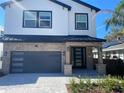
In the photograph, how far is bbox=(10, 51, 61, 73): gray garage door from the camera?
22.4m

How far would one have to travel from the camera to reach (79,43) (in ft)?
71.2

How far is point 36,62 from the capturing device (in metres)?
22.6

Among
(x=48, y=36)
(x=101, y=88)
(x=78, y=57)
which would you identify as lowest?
(x=101, y=88)

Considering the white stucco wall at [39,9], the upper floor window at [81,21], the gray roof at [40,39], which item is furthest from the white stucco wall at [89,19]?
the gray roof at [40,39]

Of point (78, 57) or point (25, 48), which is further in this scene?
point (78, 57)

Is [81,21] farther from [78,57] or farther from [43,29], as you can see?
[43,29]

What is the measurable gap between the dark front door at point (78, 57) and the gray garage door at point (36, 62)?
3.50 metres

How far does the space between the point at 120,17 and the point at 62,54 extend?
6.76 m

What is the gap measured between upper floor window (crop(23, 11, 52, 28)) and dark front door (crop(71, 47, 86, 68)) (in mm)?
4479

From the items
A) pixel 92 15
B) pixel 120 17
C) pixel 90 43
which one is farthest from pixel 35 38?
pixel 120 17

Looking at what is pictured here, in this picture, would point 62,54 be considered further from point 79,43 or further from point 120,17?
point 120,17

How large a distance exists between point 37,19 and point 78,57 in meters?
6.51

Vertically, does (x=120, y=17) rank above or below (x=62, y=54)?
above

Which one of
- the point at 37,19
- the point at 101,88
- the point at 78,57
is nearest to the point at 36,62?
the point at 37,19
